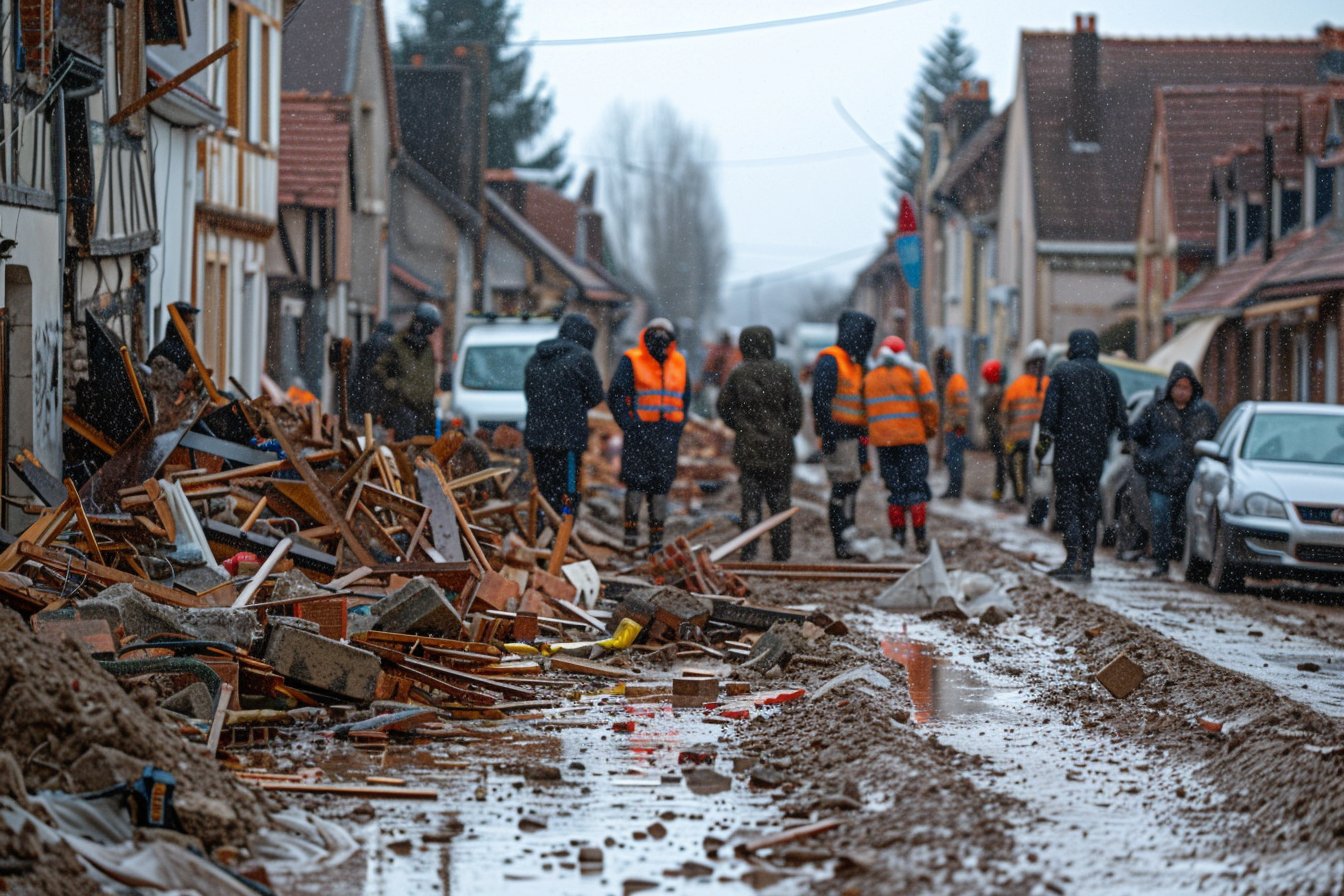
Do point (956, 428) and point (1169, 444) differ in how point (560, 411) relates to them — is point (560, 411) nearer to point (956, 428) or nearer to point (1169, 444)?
point (1169, 444)

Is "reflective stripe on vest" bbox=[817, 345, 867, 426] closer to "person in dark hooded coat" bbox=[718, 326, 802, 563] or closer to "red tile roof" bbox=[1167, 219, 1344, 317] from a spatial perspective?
"person in dark hooded coat" bbox=[718, 326, 802, 563]

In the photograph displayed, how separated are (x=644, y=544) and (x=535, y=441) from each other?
4.32ft

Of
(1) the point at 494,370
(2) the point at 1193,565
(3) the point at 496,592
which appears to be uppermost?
(1) the point at 494,370

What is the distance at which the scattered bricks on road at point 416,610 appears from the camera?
941cm

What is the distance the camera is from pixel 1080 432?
14.9 m

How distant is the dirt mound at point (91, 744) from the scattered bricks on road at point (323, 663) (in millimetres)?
1950

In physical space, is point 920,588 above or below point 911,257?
below

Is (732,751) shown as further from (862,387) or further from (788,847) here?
(862,387)

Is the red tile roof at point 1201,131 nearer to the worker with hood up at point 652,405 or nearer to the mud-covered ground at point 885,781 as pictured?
the worker with hood up at point 652,405

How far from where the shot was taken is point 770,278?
132375 millimetres

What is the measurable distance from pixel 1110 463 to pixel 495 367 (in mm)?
8986

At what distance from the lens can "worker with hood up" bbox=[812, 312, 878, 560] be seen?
634 inches

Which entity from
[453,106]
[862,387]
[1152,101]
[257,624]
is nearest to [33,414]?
[257,624]

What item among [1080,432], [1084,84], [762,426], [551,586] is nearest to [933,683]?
[551,586]
